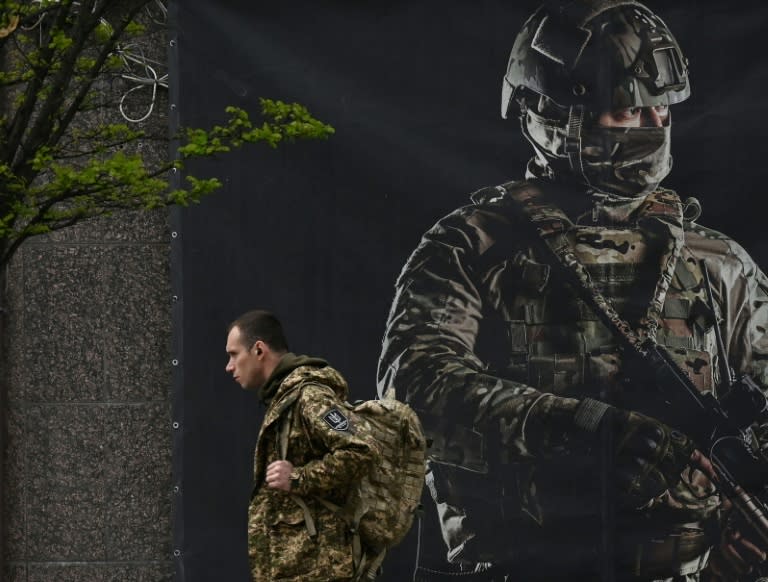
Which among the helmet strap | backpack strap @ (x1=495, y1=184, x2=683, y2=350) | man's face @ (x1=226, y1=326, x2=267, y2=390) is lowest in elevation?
man's face @ (x1=226, y1=326, x2=267, y2=390)

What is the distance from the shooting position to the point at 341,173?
759cm

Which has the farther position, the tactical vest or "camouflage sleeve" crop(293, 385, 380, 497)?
the tactical vest

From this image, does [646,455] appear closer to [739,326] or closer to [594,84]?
[739,326]

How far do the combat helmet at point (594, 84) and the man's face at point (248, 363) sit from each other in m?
2.60

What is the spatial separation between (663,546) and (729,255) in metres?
1.52

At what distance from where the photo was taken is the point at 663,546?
7.48 meters

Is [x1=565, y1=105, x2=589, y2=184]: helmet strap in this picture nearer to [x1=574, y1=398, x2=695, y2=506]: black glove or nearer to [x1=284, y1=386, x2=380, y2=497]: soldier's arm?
[x1=574, y1=398, x2=695, y2=506]: black glove

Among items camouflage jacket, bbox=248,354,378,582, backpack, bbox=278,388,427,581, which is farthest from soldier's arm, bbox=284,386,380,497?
backpack, bbox=278,388,427,581

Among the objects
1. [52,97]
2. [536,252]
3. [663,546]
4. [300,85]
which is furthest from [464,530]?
[52,97]

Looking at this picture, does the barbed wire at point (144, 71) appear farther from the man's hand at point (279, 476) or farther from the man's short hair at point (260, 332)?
the man's hand at point (279, 476)

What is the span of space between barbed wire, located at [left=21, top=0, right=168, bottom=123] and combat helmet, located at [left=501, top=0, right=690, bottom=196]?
1823mm

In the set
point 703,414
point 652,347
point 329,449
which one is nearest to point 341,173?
point 652,347

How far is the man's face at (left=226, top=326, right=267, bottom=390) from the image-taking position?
5.52 meters

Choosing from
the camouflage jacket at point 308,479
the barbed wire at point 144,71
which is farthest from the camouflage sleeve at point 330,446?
the barbed wire at point 144,71
